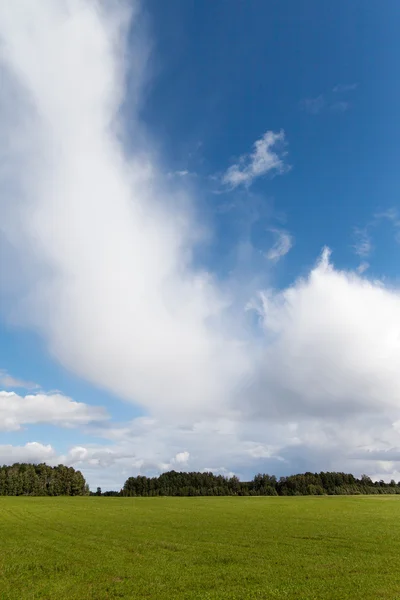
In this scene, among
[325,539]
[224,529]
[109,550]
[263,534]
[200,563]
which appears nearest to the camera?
[200,563]

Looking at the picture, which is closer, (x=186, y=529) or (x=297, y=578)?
(x=297, y=578)

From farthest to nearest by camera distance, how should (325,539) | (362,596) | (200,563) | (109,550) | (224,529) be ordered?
(224,529)
(325,539)
(109,550)
(200,563)
(362,596)

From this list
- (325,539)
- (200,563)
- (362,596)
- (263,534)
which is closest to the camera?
(362,596)

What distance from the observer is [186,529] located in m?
58.6

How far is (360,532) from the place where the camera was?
175 feet

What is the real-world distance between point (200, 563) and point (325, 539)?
20084 millimetres

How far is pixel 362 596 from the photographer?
84.0ft

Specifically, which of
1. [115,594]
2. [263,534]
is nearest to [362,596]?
[115,594]

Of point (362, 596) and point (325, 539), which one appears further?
point (325, 539)

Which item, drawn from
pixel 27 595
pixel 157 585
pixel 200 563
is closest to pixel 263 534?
pixel 200 563

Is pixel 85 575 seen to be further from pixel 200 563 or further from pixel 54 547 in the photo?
pixel 54 547

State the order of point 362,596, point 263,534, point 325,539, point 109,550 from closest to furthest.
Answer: point 362,596 < point 109,550 < point 325,539 < point 263,534

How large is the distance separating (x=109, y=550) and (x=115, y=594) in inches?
648

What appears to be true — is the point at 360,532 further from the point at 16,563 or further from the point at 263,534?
the point at 16,563
